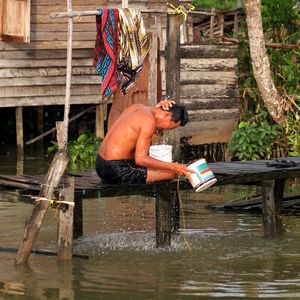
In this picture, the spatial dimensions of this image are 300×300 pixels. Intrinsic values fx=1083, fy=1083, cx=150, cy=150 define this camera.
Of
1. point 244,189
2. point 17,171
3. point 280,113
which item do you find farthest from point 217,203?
point 17,171

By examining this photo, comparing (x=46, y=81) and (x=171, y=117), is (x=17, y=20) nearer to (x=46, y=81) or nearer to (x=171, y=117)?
(x=46, y=81)

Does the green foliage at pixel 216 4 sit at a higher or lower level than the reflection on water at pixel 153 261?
higher

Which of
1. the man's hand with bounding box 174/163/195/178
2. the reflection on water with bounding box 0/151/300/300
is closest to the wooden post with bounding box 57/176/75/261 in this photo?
the reflection on water with bounding box 0/151/300/300

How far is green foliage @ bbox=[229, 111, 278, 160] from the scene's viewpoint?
1781 centimetres

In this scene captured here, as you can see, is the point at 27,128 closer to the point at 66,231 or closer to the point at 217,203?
the point at 217,203

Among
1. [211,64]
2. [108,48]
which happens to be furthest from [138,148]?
[211,64]

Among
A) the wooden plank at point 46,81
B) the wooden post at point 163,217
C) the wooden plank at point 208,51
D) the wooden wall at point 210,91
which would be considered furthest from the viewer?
the wooden plank at point 46,81

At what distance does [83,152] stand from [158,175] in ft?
27.8

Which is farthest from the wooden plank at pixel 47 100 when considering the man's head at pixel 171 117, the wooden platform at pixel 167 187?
the man's head at pixel 171 117

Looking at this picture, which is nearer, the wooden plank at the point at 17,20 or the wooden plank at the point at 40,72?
the wooden plank at the point at 17,20

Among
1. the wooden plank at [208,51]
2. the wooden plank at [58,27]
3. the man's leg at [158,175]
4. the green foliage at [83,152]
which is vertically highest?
the wooden plank at [58,27]

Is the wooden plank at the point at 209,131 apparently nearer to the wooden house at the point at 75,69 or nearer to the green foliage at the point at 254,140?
the wooden house at the point at 75,69

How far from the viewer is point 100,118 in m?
20.3

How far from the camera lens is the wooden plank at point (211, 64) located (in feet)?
62.4
